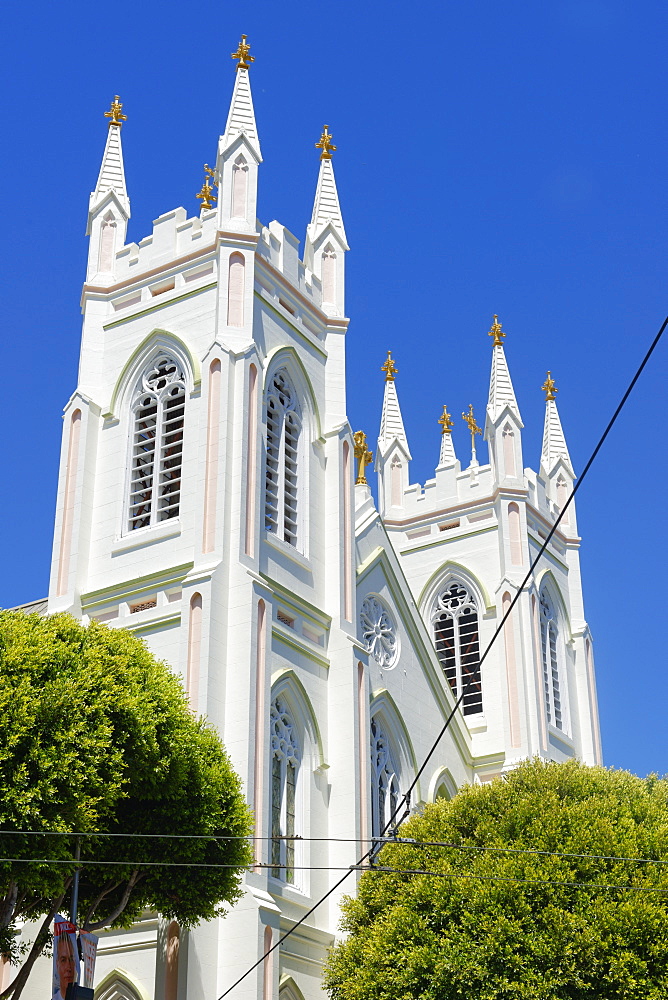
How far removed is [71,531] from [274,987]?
11844mm

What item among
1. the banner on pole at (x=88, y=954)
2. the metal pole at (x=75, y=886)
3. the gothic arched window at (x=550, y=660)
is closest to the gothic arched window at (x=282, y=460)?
the metal pole at (x=75, y=886)

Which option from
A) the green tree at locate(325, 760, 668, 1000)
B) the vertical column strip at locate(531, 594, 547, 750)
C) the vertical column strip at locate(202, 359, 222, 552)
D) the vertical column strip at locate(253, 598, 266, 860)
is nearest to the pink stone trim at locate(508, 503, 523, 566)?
the vertical column strip at locate(531, 594, 547, 750)

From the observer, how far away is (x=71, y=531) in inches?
1276

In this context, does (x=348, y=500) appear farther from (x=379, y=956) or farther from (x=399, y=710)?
(x=379, y=956)

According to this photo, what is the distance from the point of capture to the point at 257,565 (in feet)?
98.2

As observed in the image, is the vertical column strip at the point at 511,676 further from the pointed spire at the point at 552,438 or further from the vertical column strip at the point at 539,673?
the pointed spire at the point at 552,438

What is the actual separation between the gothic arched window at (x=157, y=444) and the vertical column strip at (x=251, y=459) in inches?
79.7

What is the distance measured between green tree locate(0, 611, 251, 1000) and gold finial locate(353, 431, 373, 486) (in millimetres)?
15278

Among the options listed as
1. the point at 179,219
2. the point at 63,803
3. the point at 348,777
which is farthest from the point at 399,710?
the point at 63,803

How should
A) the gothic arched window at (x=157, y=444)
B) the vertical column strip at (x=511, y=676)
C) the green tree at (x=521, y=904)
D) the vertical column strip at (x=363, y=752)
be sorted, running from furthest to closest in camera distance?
1. the vertical column strip at (x=511, y=676)
2. the gothic arched window at (x=157, y=444)
3. the vertical column strip at (x=363, y=752)
4. the green tree at (x=521, y=904)

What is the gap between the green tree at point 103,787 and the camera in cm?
1989

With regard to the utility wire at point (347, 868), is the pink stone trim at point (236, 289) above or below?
above

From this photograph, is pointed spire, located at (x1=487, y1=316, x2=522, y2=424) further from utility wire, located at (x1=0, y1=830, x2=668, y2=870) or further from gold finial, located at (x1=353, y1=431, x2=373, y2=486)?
utility wire, located at (x1=0, y1=830, x2=668, y2=870)

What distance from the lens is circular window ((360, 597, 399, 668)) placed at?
36.4 m
